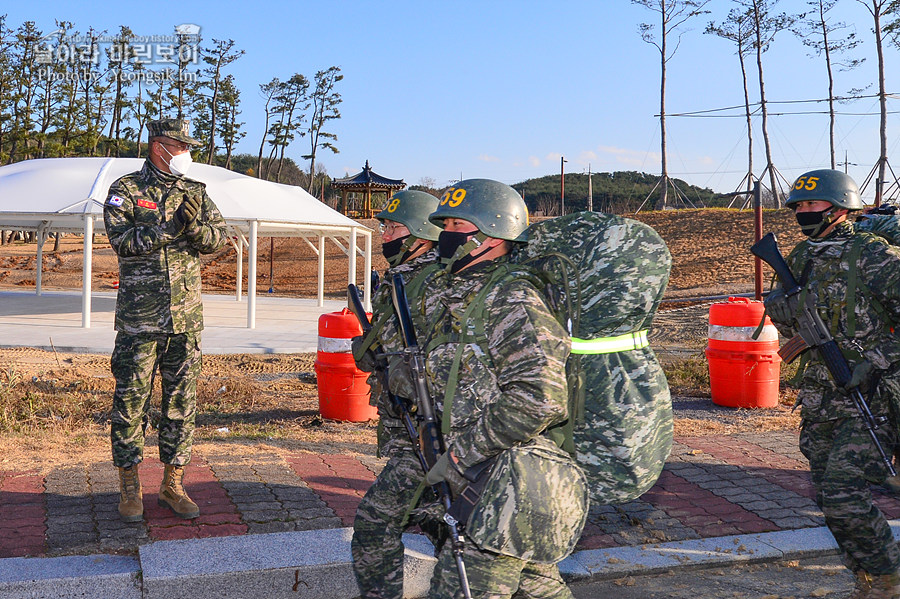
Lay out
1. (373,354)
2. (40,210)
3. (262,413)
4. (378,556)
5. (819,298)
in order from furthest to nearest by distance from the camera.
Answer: (40,210) < (262,413) < (819,298) < (373,354) < (378,556)

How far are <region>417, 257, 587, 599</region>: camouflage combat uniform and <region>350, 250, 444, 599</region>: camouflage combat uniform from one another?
55cm

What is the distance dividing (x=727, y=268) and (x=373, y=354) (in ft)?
87.7

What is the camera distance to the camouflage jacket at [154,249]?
14.3 feet

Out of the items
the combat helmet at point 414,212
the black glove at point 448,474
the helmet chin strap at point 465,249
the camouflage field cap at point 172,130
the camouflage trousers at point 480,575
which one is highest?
the camouflage field cap at point 172,130

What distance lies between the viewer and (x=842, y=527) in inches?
146

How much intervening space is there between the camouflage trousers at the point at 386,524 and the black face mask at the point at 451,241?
914 mm

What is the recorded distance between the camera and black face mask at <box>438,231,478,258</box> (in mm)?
2691

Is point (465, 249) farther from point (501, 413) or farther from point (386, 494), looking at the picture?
point (386, 494)

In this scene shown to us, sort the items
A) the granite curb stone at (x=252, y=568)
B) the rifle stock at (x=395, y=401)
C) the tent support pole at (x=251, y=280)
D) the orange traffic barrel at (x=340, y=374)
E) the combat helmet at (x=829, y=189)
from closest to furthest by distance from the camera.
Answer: the rifle stock at (x=395, y=401), the granite curb stone at (x=252, y=568), the combat helmet at (x=829, y=189), the orange traffic barrel at (x=340, y=374), the tent support pole at (x=251, y=280)

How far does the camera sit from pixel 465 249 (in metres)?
2.63

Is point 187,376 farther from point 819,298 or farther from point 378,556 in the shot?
point 819,298

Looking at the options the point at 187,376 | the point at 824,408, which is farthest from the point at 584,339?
the point at 187,376

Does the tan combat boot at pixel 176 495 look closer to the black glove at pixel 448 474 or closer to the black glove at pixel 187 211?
the black glove at pixel 187 211

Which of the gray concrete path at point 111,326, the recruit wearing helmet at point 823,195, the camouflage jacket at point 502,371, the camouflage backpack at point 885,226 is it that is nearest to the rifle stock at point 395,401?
the camouflage jacket at point 502,371
